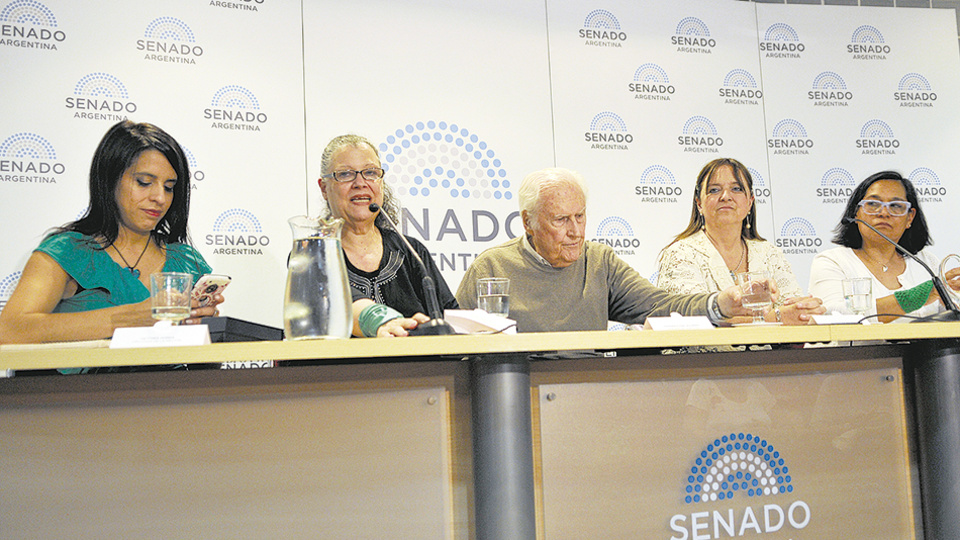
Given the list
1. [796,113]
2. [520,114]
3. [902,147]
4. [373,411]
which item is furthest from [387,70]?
[902,147]

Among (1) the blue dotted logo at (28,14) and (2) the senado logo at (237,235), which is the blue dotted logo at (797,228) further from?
(1) the blue dotted logo at (28,14)

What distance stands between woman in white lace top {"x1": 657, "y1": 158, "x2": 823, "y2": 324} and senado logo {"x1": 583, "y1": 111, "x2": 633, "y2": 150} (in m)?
0.88

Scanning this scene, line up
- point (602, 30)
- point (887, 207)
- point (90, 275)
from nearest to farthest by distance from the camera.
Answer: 1. point (90, 275)
2. point (887, 207)
3. point (602, 30)

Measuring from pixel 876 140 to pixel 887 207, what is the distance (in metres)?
1.14

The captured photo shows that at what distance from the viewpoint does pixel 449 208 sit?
3818 millimetres

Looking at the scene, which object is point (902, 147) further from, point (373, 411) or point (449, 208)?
point (373, 411)

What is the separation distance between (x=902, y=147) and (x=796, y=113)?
688 mm

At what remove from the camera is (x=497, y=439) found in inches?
54.9

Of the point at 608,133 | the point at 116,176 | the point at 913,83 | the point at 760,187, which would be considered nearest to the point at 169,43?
the point at 116,176

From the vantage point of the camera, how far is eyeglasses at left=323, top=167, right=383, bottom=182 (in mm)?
2717

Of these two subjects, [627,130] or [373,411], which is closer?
[373,411]

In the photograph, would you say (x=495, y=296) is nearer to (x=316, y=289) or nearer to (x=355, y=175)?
(x=316, y=289)

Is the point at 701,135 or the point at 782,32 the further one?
the point at 782,32

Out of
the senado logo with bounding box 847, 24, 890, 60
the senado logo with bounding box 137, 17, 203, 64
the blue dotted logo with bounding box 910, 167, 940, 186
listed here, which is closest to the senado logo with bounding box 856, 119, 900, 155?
the blue dotted logo with bounding box 910, 167, 940, 186
